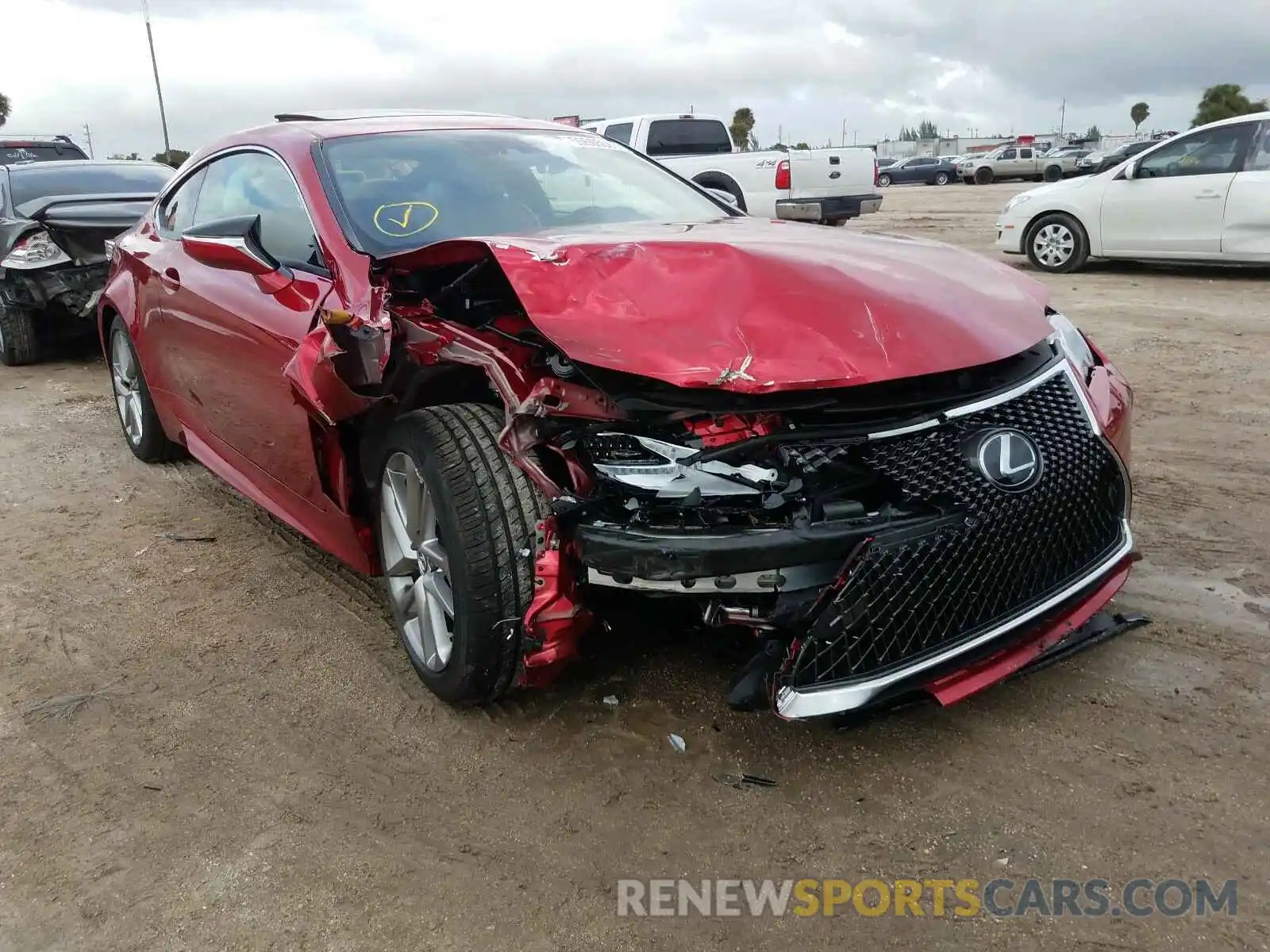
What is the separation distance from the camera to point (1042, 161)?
1516 inches

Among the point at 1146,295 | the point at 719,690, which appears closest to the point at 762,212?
the point at 1146,295

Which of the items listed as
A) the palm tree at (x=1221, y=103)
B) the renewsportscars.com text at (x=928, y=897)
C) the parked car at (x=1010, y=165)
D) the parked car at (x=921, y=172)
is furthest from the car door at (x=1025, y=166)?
the renewsportscars.com text at (x=928, y=897)

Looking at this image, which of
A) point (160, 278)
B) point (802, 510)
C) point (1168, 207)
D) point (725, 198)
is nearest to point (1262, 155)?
point (1168, 207)

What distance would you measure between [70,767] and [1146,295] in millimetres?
9114

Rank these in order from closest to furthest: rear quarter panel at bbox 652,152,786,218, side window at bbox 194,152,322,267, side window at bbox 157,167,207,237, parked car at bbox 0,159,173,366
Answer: side window at bbox 194,152,322,267
side window at bbox 157,167,207,237
parked car at bbox 0,159,173,366
rear quarter panel at bbox 652,152,786,218

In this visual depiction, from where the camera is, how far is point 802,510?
88.0 inches

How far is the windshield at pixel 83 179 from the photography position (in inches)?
319

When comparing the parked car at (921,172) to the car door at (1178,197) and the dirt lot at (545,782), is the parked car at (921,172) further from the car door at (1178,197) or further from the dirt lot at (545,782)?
the dirt lot at (545,782)

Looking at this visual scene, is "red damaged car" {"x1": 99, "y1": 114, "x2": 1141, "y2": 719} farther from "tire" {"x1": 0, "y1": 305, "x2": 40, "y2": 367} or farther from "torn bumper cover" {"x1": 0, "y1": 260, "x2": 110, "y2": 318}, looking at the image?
"tire" {"x1": 0, "y1": 305, "x2": 40, "y2": 367}

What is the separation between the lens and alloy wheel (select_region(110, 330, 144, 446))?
16.6 feet

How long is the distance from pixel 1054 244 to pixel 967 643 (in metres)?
9.50

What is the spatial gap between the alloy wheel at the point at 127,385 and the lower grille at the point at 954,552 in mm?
4081

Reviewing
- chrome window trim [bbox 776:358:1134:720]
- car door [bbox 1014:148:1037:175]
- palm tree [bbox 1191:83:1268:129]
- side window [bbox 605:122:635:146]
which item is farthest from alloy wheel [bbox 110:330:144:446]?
palm tree [bbox 1191:83:1268:129]

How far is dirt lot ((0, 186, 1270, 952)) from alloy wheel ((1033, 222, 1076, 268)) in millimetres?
7580
